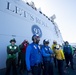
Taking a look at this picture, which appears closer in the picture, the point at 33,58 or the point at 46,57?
the point at 33,58

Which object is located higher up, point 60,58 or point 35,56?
point 35,56

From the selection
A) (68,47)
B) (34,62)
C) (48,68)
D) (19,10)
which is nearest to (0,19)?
(19,10)

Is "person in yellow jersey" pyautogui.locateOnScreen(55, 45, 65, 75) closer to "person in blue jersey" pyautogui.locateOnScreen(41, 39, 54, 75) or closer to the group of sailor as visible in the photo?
the group of sailor

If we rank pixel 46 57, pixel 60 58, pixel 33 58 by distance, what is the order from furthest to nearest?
pixel 60 58, pixel 46 57, pixel 33 58

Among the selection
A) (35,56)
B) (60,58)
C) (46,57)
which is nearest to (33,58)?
(35,56)

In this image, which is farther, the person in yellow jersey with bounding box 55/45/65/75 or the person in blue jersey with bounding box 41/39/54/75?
the person in yellow jersey with bounding box 55/45/65/75

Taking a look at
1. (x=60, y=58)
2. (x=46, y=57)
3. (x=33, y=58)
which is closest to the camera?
(x=33, y=58)

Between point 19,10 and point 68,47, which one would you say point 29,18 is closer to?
point 19,10

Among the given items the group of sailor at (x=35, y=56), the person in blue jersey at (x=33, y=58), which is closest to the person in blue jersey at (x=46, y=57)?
the group of sailor at (x=35, y=56)

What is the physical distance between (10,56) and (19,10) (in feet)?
10.4

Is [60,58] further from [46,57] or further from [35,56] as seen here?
[35,56]

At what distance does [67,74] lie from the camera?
690 centimetres

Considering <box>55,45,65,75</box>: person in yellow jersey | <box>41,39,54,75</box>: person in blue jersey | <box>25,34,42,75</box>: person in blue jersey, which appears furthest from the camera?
<box>55,45,65,75</box>: person in yellow jersey

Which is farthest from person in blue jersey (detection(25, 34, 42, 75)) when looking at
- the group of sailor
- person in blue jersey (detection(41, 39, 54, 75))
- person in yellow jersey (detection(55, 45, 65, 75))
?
person in yellow jersey (detection(55, 45, 65, 75))
